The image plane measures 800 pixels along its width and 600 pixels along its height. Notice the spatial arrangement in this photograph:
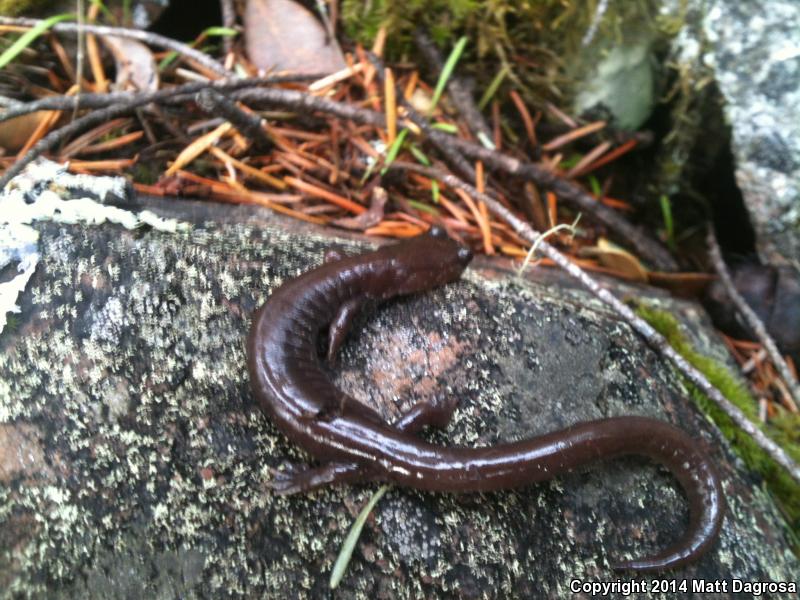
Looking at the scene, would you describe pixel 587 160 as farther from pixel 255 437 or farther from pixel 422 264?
pixel 255 437

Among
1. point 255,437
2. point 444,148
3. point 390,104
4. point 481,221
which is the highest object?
point 390,104

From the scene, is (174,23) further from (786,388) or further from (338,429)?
(786,388)

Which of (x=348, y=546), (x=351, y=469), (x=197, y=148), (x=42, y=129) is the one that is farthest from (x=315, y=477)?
(x=42, y=129)

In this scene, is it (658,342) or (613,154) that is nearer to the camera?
(658,342)

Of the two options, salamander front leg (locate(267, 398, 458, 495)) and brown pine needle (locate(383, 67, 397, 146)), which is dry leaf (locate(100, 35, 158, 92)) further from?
salamander front leg (locate(267, 398, 458, 495))

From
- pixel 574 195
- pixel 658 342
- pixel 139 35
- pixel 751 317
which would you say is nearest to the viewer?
pixel 658 342

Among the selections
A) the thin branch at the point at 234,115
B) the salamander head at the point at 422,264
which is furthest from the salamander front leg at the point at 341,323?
the thin branch at the point at 234,115
